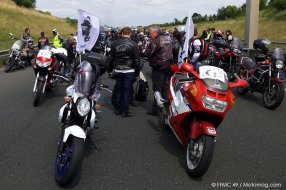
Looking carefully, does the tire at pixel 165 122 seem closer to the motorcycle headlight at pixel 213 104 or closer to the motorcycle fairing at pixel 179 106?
the motorcycle fairing at pixel 179 106

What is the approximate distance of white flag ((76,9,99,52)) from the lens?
6.26m

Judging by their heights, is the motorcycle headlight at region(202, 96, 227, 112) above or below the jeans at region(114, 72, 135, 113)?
above

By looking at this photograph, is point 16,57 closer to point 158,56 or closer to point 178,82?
point 158,56

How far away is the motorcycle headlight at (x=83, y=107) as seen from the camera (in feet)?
16.2

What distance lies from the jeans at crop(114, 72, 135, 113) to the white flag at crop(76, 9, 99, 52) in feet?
6.64

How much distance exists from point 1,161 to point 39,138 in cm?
116

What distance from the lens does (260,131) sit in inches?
287

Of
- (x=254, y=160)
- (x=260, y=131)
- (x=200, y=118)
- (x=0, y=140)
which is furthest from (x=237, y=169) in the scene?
(x=0, y=140)

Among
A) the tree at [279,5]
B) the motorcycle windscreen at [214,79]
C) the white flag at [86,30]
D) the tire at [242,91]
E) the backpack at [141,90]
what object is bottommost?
the tire at [242,91]

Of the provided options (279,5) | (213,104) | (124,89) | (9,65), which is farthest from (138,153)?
(279,5)

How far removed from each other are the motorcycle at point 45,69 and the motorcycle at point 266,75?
15.6 ft

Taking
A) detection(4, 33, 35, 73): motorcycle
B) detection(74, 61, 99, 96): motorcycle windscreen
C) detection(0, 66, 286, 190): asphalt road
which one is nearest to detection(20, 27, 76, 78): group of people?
detection(4, 33, 35, 73): motorcycle

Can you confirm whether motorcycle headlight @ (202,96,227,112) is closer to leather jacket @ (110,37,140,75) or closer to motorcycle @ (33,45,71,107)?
leather jacket @ (110,37,140,75)

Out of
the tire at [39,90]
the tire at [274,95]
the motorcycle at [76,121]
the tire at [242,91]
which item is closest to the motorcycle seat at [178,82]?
the motorcycle at [76,121]
